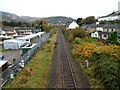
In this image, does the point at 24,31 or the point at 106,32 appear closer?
the point at 106,32

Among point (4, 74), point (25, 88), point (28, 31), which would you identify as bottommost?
point (25, 88)

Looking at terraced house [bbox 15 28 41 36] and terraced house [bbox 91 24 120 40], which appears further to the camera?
terraced house [bbox 15 28 41 36]

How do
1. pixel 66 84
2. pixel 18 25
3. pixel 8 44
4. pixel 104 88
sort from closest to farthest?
pixel 104 88 < pixel 66 84 < pixel 8 44 < pixel 18 25

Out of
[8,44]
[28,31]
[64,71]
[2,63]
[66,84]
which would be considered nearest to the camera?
[66,84]

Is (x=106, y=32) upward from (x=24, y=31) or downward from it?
downward

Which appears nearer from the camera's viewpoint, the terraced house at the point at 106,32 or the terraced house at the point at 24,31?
the terraced house at the point at 106,32

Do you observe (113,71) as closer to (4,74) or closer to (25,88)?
(25,88)

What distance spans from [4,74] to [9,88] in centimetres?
117

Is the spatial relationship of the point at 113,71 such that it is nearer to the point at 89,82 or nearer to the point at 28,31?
the point at 89,82

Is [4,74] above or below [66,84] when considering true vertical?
above

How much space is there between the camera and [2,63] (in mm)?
9805

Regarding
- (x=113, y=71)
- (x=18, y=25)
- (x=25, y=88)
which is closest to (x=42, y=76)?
(x=25, y=88)

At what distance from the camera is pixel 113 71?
9.05 meters

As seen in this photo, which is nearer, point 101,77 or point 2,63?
point 101,77
